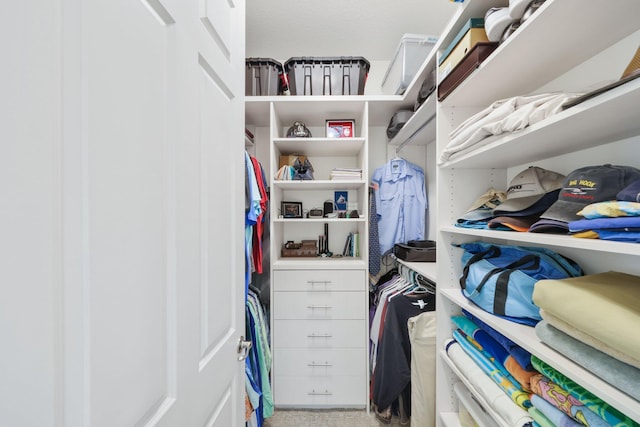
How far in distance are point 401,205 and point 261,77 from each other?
1.48m

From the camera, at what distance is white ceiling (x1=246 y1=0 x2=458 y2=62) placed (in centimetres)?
161

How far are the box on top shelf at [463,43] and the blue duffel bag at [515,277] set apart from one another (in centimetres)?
80

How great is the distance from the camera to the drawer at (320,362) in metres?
1.80

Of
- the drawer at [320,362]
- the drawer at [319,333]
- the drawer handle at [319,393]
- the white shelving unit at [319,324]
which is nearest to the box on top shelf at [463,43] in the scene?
the white shelving unit at [319,324]

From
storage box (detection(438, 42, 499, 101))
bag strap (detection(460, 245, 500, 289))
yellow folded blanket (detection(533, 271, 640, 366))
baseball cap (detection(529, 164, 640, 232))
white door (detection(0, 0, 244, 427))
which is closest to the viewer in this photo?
white door (detection(0, 0, 244, 427))

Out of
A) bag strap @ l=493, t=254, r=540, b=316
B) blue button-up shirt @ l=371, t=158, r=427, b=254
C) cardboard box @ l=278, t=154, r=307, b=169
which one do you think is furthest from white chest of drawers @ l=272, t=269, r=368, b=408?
bag strap @ l=493, t=254, r=540, b=316

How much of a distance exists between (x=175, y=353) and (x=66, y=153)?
17.9 inches

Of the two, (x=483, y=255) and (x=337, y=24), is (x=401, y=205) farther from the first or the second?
(x=337, y=24)

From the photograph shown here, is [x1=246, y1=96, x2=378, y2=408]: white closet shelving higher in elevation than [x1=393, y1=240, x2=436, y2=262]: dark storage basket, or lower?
lower

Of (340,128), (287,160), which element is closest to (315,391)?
(287,160)

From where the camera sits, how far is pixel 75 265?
340mm

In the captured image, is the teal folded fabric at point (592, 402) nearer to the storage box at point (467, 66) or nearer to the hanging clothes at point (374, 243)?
the storage box at point (467, 66)

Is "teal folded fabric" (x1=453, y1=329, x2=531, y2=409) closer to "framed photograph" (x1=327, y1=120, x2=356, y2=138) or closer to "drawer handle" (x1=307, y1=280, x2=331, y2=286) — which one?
"drawer handle" (x1=307, y1=280, x2=331, y2=286)

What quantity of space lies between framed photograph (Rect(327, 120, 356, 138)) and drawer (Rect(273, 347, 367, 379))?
1.67 m
